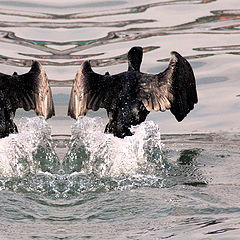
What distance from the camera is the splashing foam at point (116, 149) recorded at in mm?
12000

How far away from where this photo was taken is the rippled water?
9969mm

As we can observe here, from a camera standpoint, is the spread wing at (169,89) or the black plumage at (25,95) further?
the spread wing at (169,89)

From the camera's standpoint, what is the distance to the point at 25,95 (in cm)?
1269

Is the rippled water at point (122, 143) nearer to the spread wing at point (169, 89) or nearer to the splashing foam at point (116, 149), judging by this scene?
the splashing foam at point (116, 149)

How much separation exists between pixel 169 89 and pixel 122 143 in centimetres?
101

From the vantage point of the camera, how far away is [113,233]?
9.51 meters

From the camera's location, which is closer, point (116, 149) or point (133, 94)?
point (116, 149)

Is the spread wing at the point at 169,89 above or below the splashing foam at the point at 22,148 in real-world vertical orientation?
above

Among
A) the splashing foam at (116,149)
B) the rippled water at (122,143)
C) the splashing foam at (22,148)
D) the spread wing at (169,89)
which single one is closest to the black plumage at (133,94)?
the spread wing at (169,89)

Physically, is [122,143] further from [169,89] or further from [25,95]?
[25,95]

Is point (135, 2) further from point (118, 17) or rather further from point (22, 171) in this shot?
point (22, 171)

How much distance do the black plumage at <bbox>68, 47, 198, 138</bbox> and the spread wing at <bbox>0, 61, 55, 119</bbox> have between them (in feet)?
1.64

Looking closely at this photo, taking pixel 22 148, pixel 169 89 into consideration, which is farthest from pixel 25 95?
pixel 169 89

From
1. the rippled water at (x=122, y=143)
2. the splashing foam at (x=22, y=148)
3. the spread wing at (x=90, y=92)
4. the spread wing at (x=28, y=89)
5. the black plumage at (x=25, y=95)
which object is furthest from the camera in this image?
the spread wing at (x=90, y=92)
